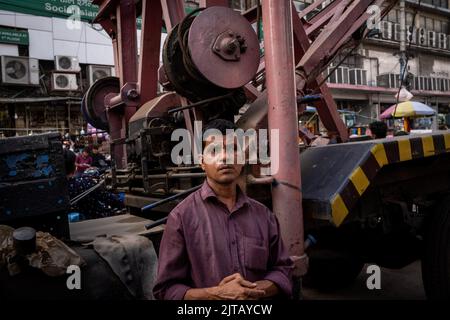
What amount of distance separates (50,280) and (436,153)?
257 centimetres

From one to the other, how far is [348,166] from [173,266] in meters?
1.27

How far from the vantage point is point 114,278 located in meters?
2.08

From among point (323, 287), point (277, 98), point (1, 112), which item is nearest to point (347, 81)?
point (1, 112)

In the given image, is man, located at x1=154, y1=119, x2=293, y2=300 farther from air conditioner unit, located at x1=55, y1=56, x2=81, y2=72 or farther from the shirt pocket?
air conditioner unit, located at x1=55, y1=56, x2=81, y2=72

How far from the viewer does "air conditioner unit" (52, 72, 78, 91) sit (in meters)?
15.7

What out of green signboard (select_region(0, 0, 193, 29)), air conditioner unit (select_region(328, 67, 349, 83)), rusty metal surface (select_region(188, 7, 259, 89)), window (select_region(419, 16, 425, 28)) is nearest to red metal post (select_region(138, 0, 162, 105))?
rusty metal surface (select_region(188, 7, 259, 89))

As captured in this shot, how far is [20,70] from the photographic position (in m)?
14.9

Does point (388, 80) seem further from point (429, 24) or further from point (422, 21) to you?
point (429, 24)

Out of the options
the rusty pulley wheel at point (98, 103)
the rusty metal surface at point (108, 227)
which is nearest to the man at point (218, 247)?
the rusty metal surface at point (108, 227)

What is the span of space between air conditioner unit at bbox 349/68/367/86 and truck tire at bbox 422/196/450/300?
23.2 m

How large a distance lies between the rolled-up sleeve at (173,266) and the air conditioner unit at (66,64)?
16.3 m

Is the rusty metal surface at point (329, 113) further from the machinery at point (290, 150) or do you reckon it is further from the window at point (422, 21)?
the window at point (422, 21)

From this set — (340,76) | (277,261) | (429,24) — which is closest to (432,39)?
(429,24)

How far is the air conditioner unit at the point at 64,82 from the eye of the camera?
1565 cm
